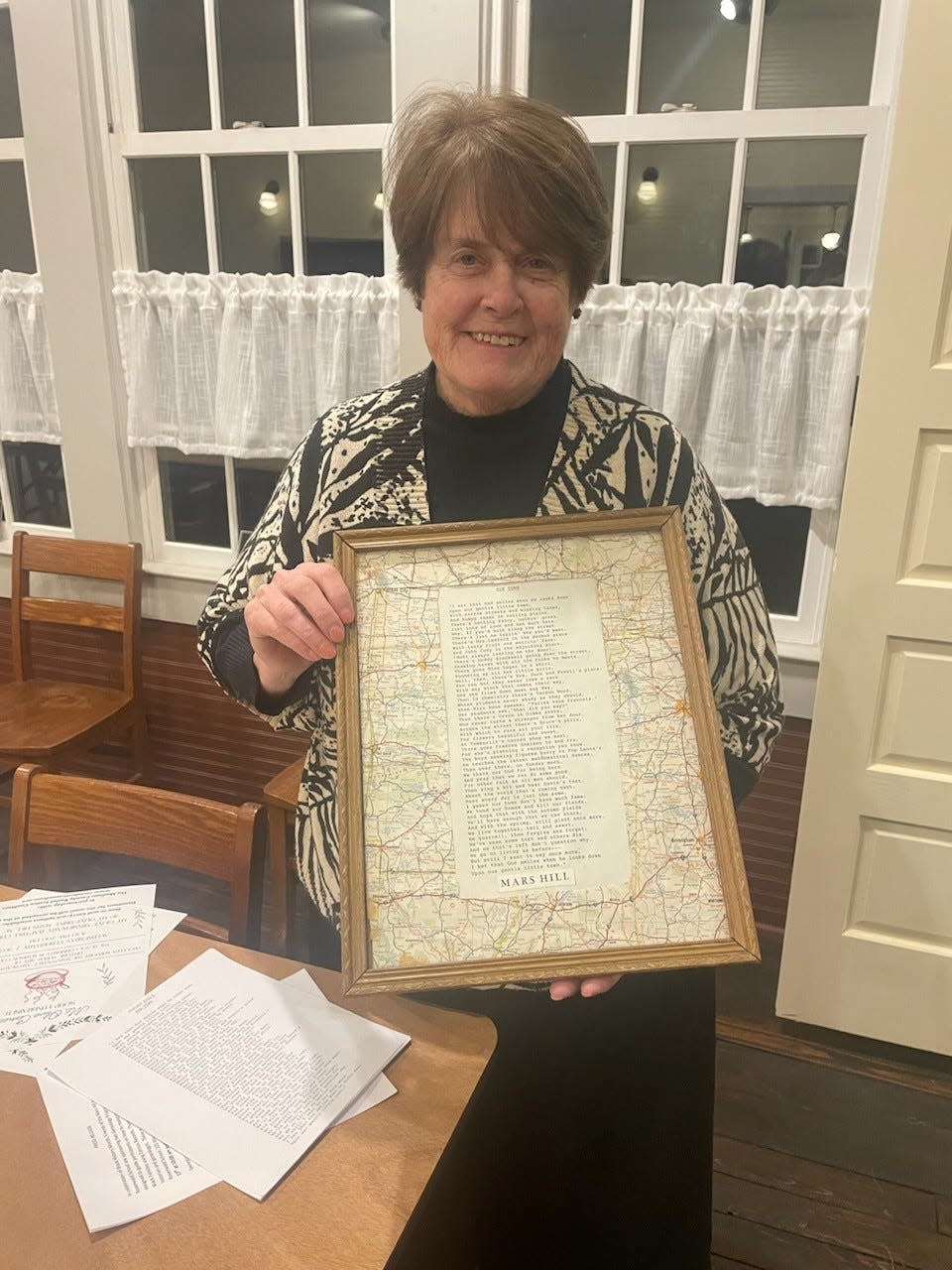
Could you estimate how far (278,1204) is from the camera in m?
0.76

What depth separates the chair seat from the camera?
2305 mm

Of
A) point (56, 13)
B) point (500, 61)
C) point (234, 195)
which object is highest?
point (56, 13)

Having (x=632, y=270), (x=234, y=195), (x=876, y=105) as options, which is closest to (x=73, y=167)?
(x=234, y=195)

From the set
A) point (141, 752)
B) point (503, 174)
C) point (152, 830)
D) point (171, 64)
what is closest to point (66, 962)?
point (152, 830)

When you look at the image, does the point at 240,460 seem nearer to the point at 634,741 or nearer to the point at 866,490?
the point at 866,490

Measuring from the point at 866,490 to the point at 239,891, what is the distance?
4.50ft

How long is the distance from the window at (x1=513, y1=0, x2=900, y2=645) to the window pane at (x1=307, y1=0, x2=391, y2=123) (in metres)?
0.36

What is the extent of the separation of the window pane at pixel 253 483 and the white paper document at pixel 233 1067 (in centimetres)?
183

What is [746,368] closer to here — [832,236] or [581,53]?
[832,236]

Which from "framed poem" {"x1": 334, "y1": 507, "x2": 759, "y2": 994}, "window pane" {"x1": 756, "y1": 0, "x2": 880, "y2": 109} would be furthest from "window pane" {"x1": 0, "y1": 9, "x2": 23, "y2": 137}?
"framed poem" {"x1": 334, "y1": 507, "x2": 759, "y2": 994}

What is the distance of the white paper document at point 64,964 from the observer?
0.94m

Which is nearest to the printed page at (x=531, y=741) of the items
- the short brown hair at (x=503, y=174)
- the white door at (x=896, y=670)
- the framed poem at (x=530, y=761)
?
the framed poem at (x=530, y=761)

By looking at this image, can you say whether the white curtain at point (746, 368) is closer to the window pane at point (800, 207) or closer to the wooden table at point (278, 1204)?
the window pane at point (800, 207)

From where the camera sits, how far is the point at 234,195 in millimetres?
2352
